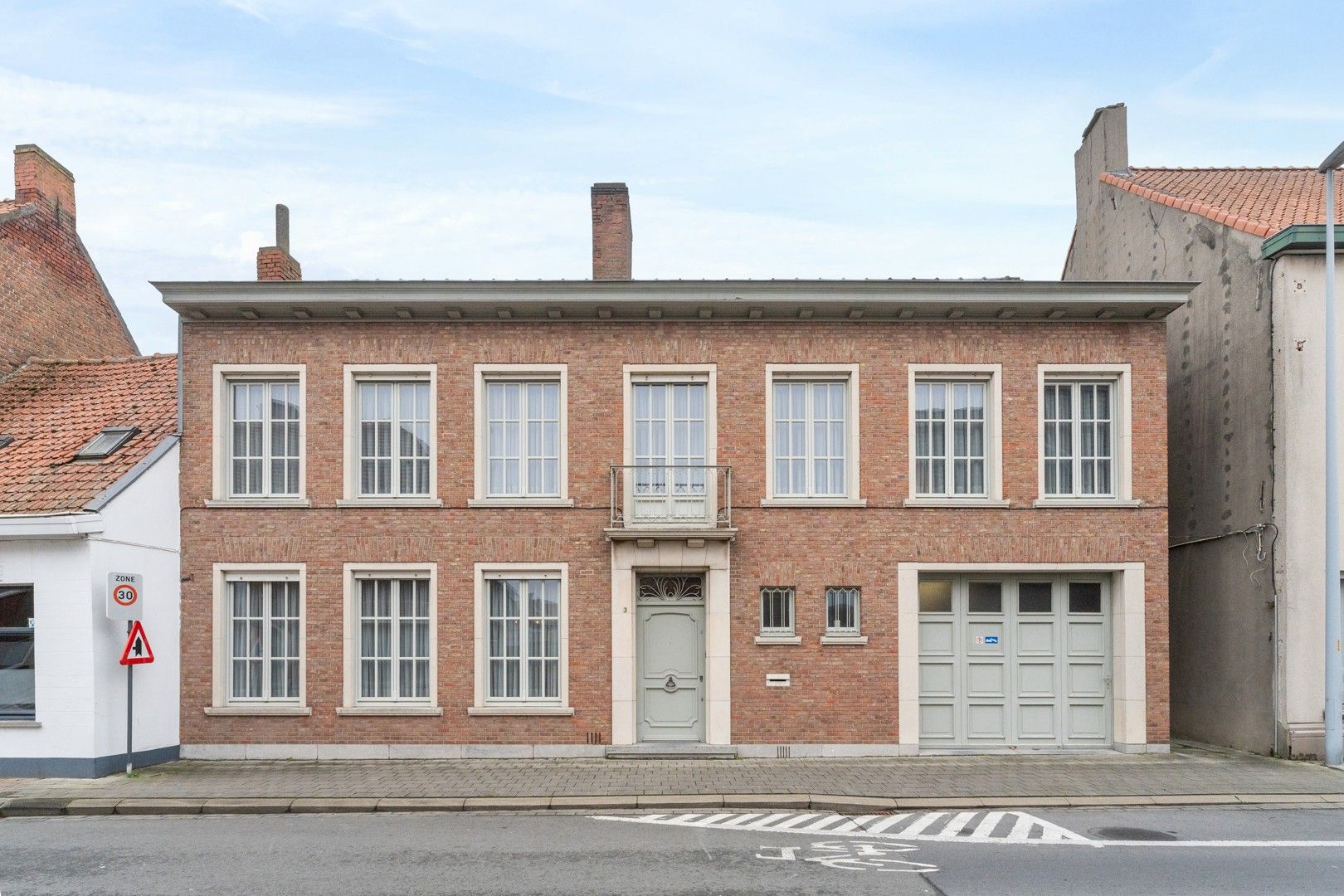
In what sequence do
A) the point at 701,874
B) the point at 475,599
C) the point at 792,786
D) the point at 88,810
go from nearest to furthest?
the point at 701,874, the point at 88,810, the point at 792,786, the point at 475,599

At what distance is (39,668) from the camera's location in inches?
530

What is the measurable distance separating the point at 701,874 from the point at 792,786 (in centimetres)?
387

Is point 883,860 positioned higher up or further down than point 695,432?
further down

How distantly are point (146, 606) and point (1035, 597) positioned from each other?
40.9 ft

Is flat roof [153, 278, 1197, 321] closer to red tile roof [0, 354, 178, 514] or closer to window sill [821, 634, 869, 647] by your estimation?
red tile roof [0, 354, 178, 514]

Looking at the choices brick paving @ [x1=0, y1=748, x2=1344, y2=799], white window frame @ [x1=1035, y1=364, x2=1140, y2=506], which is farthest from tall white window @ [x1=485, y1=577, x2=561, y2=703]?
white window frame @ [x1=1035, y1=364, x2=1140, y2=506]

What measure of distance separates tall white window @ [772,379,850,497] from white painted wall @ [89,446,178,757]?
28.2 ft

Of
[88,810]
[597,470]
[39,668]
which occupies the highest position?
[597,470]

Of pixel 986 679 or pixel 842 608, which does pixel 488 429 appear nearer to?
pixel 842 608

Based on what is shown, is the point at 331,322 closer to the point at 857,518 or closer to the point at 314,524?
the point at 314,524

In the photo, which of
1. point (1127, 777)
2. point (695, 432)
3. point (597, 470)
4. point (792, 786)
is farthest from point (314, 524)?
point (1127, 777)

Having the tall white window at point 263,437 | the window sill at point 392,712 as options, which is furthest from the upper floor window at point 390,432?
the window sill at point 392,712

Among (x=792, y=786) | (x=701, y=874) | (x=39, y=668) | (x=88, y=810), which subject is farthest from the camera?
(x=39, y=668)

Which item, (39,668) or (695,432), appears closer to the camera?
(39,668)
